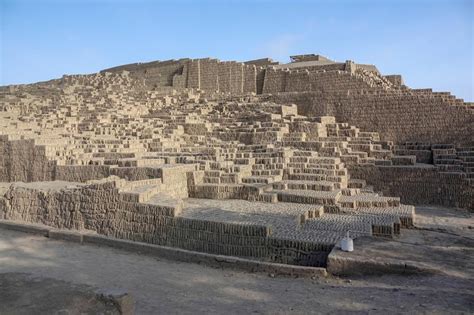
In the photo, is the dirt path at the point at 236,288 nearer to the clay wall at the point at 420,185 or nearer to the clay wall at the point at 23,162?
the clay wall at the point at 23,162

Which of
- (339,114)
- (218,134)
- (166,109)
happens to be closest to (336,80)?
(339,114)

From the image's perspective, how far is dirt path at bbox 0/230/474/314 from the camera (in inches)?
196

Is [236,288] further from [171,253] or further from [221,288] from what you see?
[171,253]

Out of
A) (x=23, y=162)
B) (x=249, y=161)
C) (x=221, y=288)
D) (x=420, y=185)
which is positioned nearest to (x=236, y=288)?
(x=221, y=288)

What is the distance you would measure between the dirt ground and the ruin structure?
929 mm

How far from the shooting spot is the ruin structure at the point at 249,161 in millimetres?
8070

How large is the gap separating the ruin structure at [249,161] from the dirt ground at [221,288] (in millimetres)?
929

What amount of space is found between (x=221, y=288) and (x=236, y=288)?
0.20m

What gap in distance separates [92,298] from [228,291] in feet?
7.22

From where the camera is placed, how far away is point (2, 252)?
7.87m

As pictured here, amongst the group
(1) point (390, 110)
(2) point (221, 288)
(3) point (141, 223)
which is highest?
(1) point (390, 110)

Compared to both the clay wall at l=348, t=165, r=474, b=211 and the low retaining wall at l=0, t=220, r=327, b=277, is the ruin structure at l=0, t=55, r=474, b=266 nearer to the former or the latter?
the clay wall at l=348, t=165, r=474, b=211

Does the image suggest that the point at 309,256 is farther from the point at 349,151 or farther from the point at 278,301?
the point at 349,151

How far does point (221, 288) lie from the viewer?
19.3 feet
